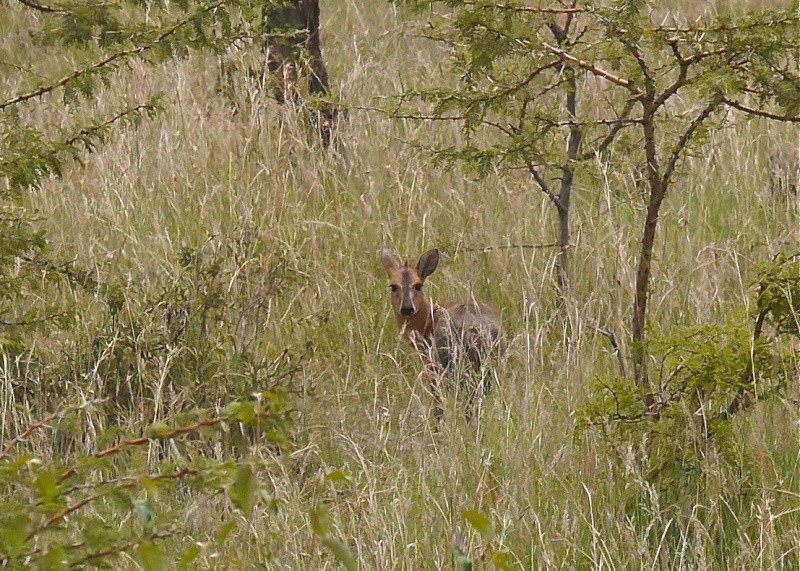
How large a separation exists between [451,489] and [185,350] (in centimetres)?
159

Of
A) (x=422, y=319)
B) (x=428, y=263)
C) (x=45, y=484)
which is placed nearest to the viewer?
(x=45, y=484)

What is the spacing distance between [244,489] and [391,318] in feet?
15.2

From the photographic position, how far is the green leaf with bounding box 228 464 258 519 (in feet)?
6.02

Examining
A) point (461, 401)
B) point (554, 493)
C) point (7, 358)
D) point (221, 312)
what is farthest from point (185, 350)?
point (554, 493)

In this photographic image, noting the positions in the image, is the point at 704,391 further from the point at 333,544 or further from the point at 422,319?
the point at 422,319

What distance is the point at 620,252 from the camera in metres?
4.63

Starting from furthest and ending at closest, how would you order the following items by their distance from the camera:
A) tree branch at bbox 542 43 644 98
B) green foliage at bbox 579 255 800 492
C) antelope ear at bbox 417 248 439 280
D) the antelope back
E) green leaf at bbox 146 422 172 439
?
antelope ear at bbox 417 248 439 280, the antelope back, tree branch at bbox 542 43 644 98, green foliage at bbox 579 255 800 492, green leaf at bbox 146 422 172 439

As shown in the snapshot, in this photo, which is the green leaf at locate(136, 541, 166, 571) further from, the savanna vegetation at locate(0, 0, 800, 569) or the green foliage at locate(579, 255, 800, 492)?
the green foliage at locate(579, 255, 800, 492)

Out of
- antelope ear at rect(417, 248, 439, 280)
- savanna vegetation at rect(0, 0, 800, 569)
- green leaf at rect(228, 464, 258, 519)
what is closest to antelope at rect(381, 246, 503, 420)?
antelope ear at rect(417, 248, 439, 280)

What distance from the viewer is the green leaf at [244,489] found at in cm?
183

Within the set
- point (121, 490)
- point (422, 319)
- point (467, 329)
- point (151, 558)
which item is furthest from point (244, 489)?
point (422, 319)

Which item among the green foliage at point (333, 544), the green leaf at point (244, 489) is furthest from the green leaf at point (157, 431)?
the green foliage at point (333, 544)

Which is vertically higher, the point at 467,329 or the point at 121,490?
the point at 121,490

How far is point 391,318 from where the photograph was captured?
649 cm
